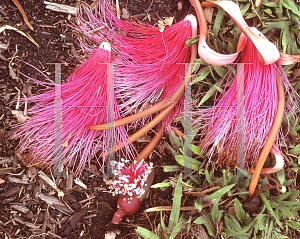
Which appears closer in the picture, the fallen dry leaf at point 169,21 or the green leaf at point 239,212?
the green leaf at point 239,212

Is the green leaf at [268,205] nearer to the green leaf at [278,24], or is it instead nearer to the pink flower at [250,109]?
the pink flower at [250,109]

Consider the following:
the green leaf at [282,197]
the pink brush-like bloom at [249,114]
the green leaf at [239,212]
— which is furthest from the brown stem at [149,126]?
the green leaf at [282,197]

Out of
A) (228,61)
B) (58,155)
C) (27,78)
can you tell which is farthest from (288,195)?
(27,78)

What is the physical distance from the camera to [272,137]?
0.94 meters

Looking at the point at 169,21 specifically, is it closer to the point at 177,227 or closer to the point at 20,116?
the point at 20,116

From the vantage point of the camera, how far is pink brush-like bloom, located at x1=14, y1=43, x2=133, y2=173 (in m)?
1.00

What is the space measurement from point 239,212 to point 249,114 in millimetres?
390

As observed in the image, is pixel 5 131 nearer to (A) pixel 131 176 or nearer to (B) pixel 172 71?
(A) pixel 131 176

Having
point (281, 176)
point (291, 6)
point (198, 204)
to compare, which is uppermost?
point (291, 6)

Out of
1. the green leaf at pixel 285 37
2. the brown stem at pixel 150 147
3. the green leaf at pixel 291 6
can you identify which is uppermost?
the green leaf at pixel 291 6

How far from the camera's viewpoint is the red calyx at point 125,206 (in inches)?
39.1

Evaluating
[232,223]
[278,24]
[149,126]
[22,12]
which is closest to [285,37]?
[278,24]

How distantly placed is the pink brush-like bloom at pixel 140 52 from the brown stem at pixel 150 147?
8 centimetres

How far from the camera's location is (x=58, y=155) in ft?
3.35
